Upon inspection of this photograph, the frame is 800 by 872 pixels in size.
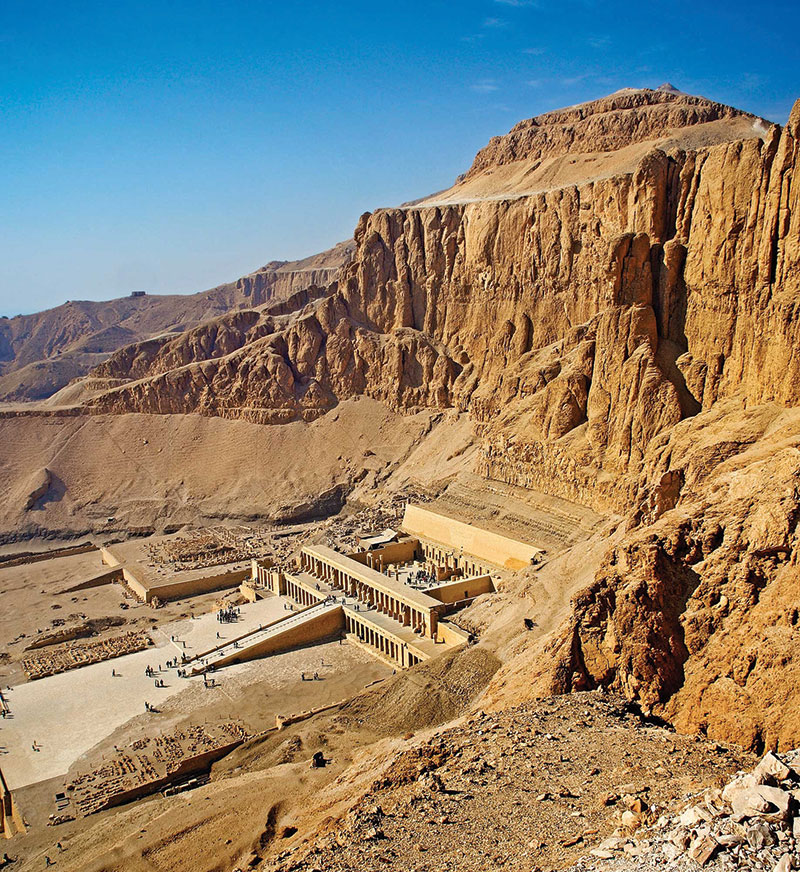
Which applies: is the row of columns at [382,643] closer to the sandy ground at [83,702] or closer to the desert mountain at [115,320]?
the sandy ground at [83,702]

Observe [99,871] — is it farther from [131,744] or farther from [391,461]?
[391,461]

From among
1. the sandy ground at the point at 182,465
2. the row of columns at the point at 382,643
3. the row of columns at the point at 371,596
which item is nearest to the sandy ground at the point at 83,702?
the row of columns at the point at 371,596

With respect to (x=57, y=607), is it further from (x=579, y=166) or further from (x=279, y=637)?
(x=579, y=166)

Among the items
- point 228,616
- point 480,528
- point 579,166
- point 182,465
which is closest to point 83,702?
point 228,616

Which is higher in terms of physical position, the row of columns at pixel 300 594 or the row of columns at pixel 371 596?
the row of columns at pixel 371 596

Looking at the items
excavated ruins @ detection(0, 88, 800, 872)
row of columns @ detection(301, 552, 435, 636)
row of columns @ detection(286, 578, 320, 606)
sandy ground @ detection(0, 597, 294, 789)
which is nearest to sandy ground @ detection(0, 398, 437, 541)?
excavated ruins @ detection(0, 88, 800, 872)

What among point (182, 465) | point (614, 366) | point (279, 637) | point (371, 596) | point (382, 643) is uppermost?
point (614, 366)

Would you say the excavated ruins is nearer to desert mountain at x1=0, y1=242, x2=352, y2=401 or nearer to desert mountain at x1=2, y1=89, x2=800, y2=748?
desert mountain at x1=2, y1=89, x2=800, y2=748
